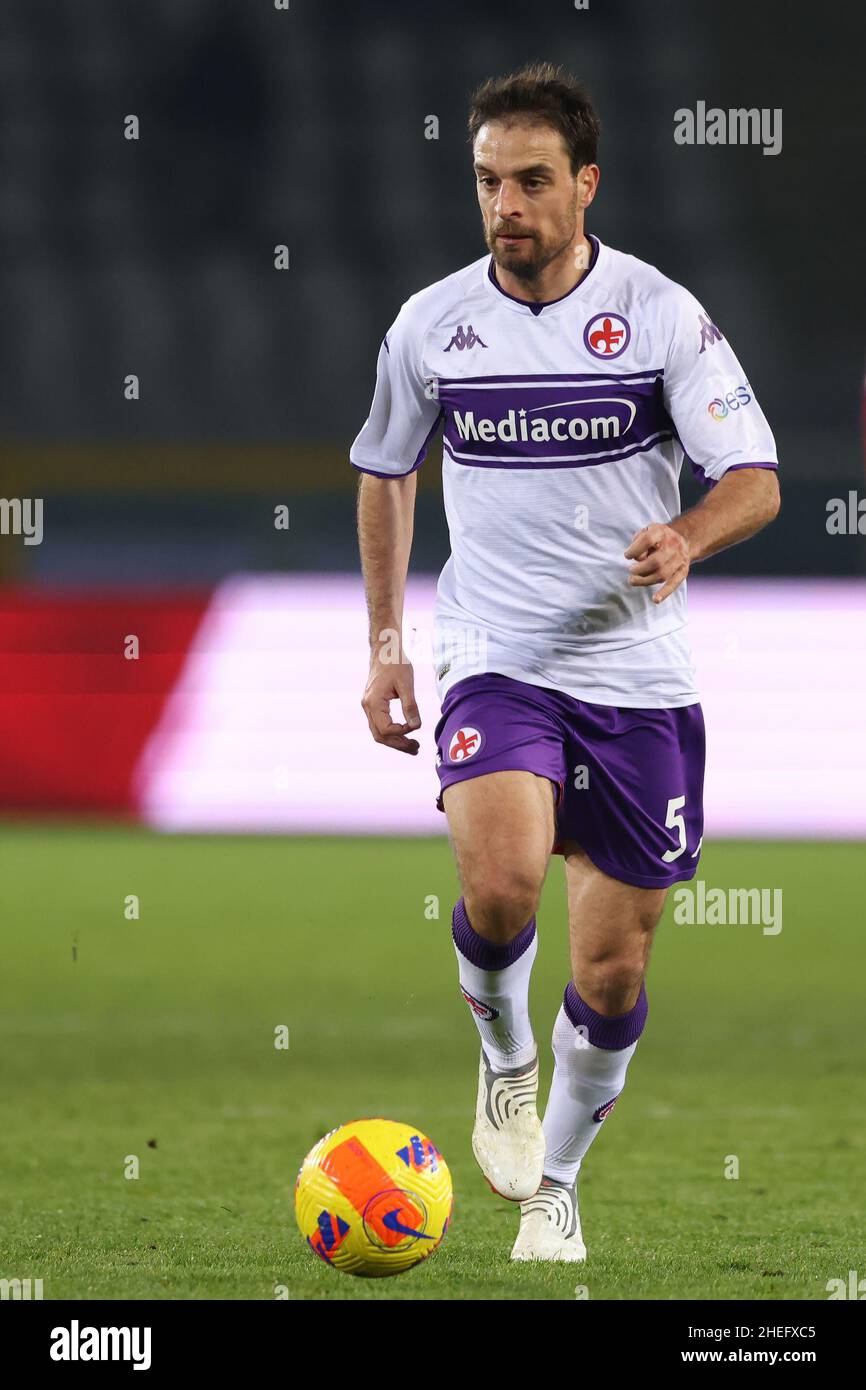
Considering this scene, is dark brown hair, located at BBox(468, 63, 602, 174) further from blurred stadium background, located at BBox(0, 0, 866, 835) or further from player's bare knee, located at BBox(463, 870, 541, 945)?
blurred stadium background, located at BBox(0, 0, 866, 835)

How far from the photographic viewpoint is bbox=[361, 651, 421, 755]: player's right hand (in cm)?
421

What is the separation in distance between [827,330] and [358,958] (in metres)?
11.9

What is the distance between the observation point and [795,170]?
20266mm

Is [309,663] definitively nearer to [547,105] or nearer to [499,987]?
[499,987]

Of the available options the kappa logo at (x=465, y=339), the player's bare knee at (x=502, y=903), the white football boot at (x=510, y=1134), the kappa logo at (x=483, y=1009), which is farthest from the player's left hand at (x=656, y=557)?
the white football boot at (x=510, y=1134)

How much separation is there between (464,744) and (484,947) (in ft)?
1.32

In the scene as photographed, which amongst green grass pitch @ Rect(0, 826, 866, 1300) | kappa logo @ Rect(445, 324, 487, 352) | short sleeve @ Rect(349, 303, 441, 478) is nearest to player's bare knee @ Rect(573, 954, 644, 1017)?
green grass pitch @ Rect(0, 826, 866, 1300)

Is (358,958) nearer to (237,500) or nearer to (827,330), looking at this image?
(237,500)

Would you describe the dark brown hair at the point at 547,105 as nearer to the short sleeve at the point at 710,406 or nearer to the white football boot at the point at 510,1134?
the short sleeve at the point at 710,406

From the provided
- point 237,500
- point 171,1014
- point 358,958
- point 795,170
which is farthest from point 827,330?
point 171,1014

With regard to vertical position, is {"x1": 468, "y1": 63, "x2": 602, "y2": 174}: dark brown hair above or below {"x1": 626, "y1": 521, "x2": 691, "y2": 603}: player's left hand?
above

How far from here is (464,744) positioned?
3986mm

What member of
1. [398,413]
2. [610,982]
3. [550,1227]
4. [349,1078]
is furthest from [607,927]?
[349,1078]

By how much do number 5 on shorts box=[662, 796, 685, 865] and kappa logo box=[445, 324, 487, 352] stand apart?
3.28 ft
